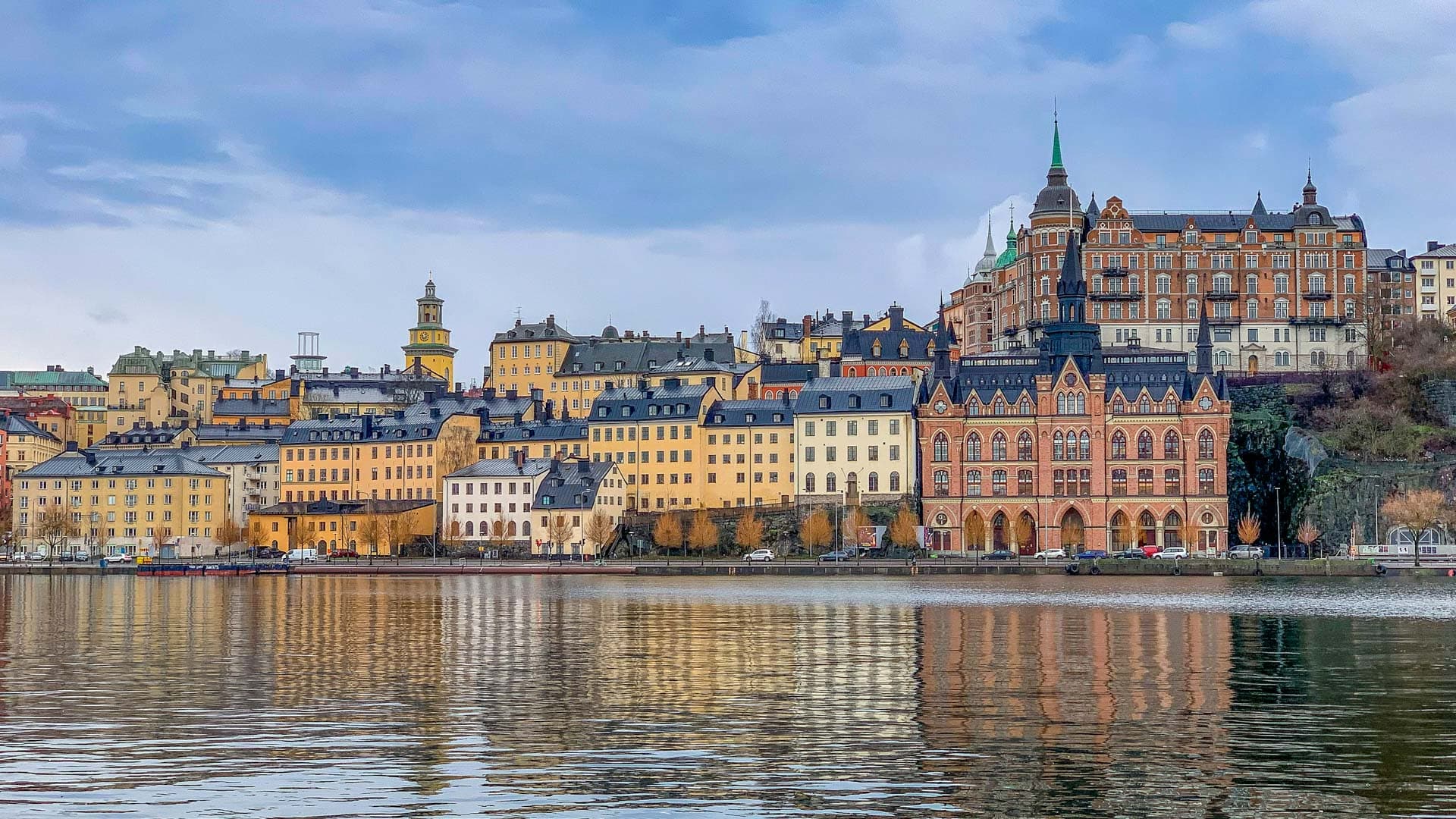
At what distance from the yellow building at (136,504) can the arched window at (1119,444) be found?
82.6 m

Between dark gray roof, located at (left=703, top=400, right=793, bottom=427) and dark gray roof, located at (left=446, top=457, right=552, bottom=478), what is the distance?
595 inches

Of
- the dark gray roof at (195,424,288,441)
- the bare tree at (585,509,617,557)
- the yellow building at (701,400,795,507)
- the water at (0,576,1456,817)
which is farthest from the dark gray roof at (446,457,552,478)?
the water at (0,576,1456,817)

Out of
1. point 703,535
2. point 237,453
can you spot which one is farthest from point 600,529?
point 237,453

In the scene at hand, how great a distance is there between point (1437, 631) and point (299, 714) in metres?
42.6

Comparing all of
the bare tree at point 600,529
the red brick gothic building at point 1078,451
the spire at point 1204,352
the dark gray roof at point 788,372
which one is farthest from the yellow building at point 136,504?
the spire at point 1204,352

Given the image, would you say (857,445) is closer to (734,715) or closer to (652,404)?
(652,404)

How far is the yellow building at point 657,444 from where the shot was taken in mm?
158500

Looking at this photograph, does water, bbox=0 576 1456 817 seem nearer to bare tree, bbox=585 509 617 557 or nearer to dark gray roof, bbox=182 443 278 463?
bare tree, bbox=585 509 617 557

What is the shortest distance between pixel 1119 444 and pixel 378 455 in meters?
70.4

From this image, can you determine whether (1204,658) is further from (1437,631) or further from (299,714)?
(299,714)

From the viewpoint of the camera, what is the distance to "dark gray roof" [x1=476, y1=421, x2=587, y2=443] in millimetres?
169375

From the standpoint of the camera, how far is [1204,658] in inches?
2138

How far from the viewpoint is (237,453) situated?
182 metres

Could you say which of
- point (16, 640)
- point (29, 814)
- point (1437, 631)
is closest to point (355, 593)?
point (16, 640)
